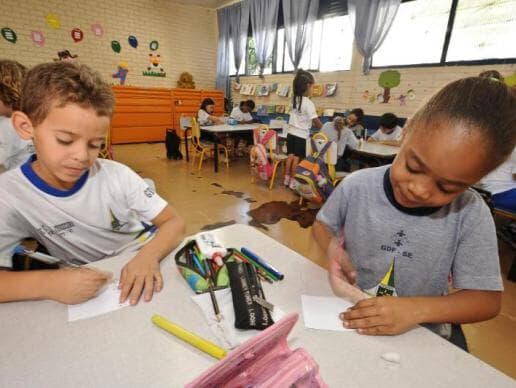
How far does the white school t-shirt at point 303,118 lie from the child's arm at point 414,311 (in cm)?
329

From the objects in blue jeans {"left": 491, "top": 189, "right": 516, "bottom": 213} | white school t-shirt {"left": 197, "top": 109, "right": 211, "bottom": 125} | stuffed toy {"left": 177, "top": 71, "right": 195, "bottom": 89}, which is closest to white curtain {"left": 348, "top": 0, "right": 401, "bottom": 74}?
white school t-shirt {"left": 197, "top": 109, "right": 211, "bottom": 125}

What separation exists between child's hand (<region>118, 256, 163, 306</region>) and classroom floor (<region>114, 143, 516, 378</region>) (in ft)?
1.87

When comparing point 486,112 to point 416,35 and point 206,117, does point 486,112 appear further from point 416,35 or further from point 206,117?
point 206,117

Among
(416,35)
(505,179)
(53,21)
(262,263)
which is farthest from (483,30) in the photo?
(53,21)

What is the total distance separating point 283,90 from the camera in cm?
635

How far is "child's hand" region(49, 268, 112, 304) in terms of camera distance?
0.59 metres

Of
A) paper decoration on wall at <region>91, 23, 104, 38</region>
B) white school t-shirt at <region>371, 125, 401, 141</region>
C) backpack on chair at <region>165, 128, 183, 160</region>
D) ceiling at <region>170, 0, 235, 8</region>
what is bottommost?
backpack on chair at <region>165, 128, 183, 160</region>

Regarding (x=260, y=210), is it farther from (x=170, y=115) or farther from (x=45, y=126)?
(x=170, y=115)

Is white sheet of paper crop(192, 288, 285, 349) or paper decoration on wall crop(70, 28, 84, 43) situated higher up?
paper decoration on wall crop(70, 28, 84, 43)

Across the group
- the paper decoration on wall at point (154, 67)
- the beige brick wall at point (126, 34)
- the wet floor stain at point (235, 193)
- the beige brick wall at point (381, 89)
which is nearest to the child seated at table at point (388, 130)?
the beige brick wall at point (381, 89)

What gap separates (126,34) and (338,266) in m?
8.01

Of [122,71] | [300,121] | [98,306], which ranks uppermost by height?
[122,71]

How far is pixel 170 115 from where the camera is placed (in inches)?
290

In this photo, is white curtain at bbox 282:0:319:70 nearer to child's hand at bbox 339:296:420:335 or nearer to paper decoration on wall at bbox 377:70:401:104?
paper decoration on wall at bbox 377:70:401:104
